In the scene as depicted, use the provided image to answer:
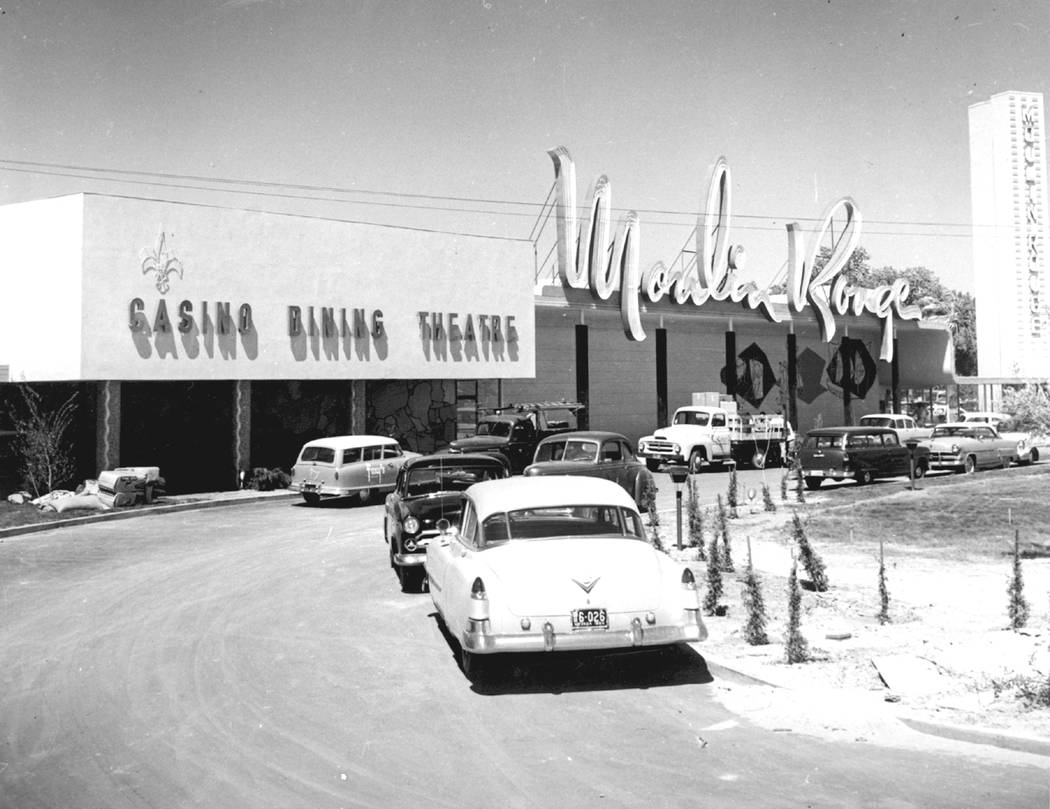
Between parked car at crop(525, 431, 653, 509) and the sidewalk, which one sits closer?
the sidewalk

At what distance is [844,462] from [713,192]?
16564mm

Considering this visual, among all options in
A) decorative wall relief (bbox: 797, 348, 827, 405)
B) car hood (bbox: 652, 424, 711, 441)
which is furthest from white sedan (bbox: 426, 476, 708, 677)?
decorative wall relief (bbox: 797, 348, 827, 405)

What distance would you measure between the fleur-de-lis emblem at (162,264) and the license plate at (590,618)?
65.4 feet

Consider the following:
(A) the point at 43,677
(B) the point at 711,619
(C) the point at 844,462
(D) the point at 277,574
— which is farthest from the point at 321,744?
(C) the point at 844,462

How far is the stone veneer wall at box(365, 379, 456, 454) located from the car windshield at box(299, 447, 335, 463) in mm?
8014

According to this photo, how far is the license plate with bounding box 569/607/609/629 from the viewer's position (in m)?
7.52

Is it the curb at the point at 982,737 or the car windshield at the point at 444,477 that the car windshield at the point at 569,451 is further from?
the curb at the point at 982,737

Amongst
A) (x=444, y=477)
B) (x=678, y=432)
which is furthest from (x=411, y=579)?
(x=678, y=432)

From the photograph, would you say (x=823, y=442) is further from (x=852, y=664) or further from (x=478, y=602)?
(x=478, y=602)

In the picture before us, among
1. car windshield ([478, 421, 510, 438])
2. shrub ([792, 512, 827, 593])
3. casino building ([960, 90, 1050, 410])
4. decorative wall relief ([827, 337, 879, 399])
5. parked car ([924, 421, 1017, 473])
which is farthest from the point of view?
casino building ([960, 90, 1050, 410])

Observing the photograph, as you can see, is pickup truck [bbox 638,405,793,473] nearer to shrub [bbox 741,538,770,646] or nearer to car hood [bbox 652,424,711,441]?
car hood [bbox 652,424,711,441]

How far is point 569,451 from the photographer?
66.9 feet

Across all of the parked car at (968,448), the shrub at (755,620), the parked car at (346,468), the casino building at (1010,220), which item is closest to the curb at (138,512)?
the parked car at (346,468)

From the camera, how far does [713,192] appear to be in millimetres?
37406
